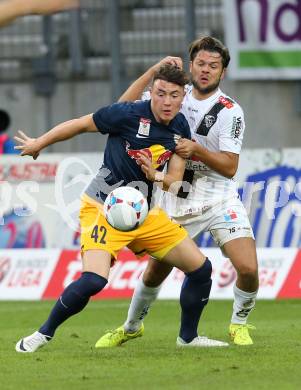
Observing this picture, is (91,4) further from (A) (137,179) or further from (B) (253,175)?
(A) (137,179)

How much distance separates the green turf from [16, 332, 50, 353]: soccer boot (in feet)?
0.24

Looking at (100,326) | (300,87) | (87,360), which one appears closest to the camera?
(87,360)

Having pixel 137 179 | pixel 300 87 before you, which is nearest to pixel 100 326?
pixel 137 179

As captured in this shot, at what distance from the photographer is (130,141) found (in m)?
9.34

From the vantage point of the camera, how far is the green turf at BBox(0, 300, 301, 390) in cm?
773

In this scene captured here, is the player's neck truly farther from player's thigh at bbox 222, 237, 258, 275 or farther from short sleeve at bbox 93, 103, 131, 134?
player's thigh at bbox 222, 237, 258, 275

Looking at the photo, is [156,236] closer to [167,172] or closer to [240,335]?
[167,172]

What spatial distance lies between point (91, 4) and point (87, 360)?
1080 centimetres

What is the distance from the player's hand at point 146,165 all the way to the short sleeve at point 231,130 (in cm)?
91

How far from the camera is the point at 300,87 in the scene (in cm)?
1830

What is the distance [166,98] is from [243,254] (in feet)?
5.07

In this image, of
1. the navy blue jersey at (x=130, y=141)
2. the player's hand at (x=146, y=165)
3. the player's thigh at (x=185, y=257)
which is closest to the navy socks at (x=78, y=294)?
the player's thigh at (x=185, y=257)

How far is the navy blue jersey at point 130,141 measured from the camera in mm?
9312

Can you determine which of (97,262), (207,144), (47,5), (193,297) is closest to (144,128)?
(207,144)
